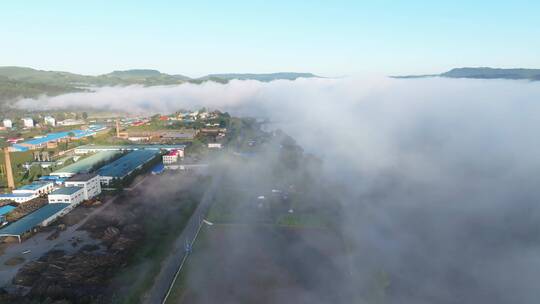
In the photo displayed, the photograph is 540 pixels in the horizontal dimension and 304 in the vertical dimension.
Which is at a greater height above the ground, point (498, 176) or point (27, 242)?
point (498, 176)

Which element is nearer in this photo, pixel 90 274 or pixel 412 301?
pixel 412 301

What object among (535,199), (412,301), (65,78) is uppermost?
(65,78)

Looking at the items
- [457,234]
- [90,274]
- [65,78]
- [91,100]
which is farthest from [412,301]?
[65,78]

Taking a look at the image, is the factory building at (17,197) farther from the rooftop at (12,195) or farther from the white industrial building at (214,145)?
the white industrial building at (214,145)

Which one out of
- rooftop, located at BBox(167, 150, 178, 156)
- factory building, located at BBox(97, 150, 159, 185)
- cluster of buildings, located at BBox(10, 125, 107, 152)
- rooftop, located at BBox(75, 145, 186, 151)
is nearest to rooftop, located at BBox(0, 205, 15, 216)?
factory building, located at BBox(97, 150, 159, 185)

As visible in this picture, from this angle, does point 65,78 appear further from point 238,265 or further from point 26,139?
point 238,265

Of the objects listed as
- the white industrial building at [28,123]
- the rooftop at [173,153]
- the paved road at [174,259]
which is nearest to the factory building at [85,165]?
the rooftop at [173,153]
